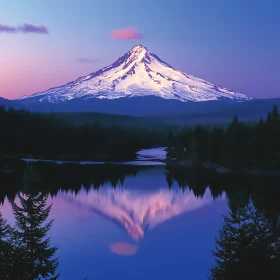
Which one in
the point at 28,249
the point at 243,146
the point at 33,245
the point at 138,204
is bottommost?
the point at 138,204

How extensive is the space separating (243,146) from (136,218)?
5006 cm

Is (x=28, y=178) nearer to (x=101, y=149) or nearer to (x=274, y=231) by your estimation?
(x=274, y=231)

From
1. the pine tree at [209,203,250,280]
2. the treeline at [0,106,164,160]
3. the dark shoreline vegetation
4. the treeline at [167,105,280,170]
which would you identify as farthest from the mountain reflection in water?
the treeline at [0,106,164,160]

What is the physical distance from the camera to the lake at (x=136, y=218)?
3475 cm

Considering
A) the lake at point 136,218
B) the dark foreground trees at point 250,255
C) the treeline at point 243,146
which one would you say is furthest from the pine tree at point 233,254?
the treeline at point 243,146

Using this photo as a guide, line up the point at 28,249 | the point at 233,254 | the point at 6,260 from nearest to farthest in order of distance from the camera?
the point at 6,260 < the point at 233,254 < the point at 28,249

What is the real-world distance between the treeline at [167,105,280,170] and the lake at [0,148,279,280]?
8787mm

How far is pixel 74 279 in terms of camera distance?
1238 inches

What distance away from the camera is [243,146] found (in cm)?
9588

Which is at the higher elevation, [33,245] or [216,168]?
[33,245]

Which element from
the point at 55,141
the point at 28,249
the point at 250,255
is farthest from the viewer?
the point at 55,141

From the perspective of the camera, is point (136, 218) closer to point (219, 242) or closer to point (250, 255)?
point (219, 242)

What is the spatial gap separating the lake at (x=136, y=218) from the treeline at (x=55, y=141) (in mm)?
45488

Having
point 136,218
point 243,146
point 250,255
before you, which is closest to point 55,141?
point 243,146
